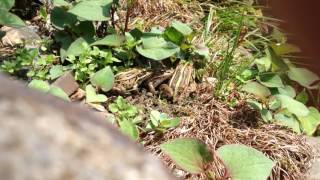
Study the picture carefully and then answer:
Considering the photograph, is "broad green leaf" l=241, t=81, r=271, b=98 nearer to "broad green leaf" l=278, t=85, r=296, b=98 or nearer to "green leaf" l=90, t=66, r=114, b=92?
"broad green leaf" l=278, t=85, r=296, b=98

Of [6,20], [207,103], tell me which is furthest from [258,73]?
[6,20]

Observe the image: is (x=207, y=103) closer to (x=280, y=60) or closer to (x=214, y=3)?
(x=280, y=60)

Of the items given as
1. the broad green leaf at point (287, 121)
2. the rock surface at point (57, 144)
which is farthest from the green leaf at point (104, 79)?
the rock surface at point (57, 144)

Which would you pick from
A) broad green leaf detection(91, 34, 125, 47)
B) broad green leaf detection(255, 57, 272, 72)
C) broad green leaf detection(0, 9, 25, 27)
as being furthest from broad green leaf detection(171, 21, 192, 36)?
broad green leaf detection(0, 9, 25, 27)

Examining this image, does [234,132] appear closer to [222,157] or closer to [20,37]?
[222,157]

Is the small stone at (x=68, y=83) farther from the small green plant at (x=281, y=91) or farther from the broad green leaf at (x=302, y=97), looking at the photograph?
the broad green leaf at (x=302, y=97)

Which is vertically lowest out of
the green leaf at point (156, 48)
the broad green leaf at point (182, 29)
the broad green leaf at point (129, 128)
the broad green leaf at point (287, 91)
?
the broad green leaf at point (287, 91)
